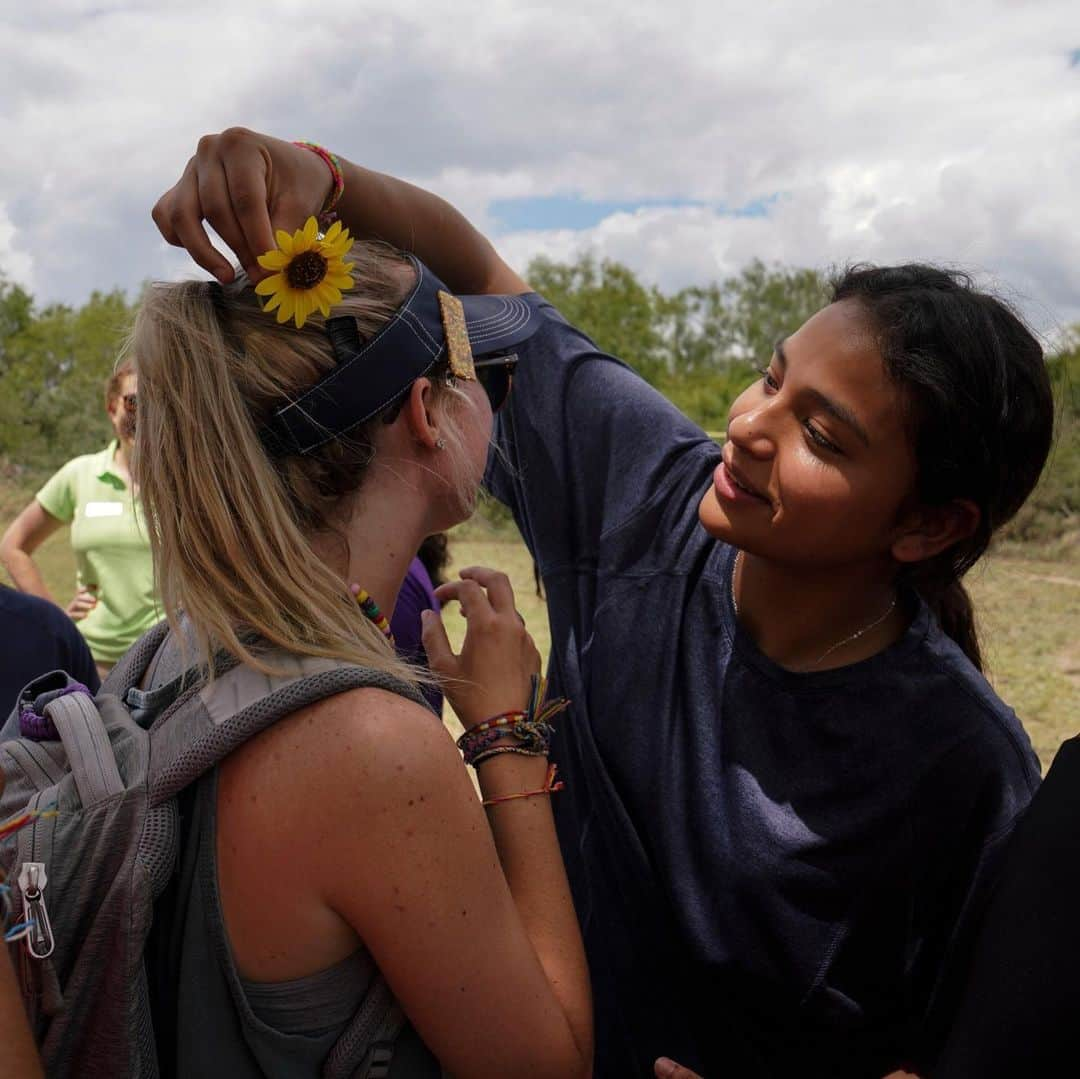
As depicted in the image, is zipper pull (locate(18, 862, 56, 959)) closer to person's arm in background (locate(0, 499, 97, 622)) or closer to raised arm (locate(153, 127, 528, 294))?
raised arm (locate(153, 127, 528, 294))

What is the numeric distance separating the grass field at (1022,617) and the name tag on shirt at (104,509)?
266 cm

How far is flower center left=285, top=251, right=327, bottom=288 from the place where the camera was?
1438mm

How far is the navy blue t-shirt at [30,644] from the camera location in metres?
2.24

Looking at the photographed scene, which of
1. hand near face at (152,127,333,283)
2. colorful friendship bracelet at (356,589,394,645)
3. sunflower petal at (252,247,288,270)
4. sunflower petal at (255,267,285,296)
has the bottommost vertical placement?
colorful friendship bracelet at (356,589,394,645)

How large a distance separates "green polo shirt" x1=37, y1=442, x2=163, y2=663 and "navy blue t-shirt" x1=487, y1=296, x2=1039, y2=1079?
2834 millimetres

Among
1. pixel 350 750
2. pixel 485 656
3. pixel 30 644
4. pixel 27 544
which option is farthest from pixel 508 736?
pixel 27 544

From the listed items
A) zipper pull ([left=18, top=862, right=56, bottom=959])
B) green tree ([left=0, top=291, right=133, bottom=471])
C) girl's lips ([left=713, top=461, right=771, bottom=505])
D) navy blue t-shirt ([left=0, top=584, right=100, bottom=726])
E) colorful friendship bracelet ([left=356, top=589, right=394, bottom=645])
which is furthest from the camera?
green tree ([left=0, top=291, right=133, bottom=471])

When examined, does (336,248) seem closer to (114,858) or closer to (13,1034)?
(114,858)

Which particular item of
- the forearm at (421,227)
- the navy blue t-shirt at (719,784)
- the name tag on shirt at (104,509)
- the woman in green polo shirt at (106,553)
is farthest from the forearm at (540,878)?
the name tag on shirt at (104,509)

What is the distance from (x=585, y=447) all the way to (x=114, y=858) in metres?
1.08

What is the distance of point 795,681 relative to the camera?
1732 mm

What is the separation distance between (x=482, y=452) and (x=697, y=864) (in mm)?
708

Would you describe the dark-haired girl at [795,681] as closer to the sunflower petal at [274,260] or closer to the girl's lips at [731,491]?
the girl's lips at [731,491]

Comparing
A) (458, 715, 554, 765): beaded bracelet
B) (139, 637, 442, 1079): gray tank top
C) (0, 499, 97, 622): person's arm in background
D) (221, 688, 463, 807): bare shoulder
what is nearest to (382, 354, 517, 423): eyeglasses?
(458, 715, 554, 765): beaded bracelet
